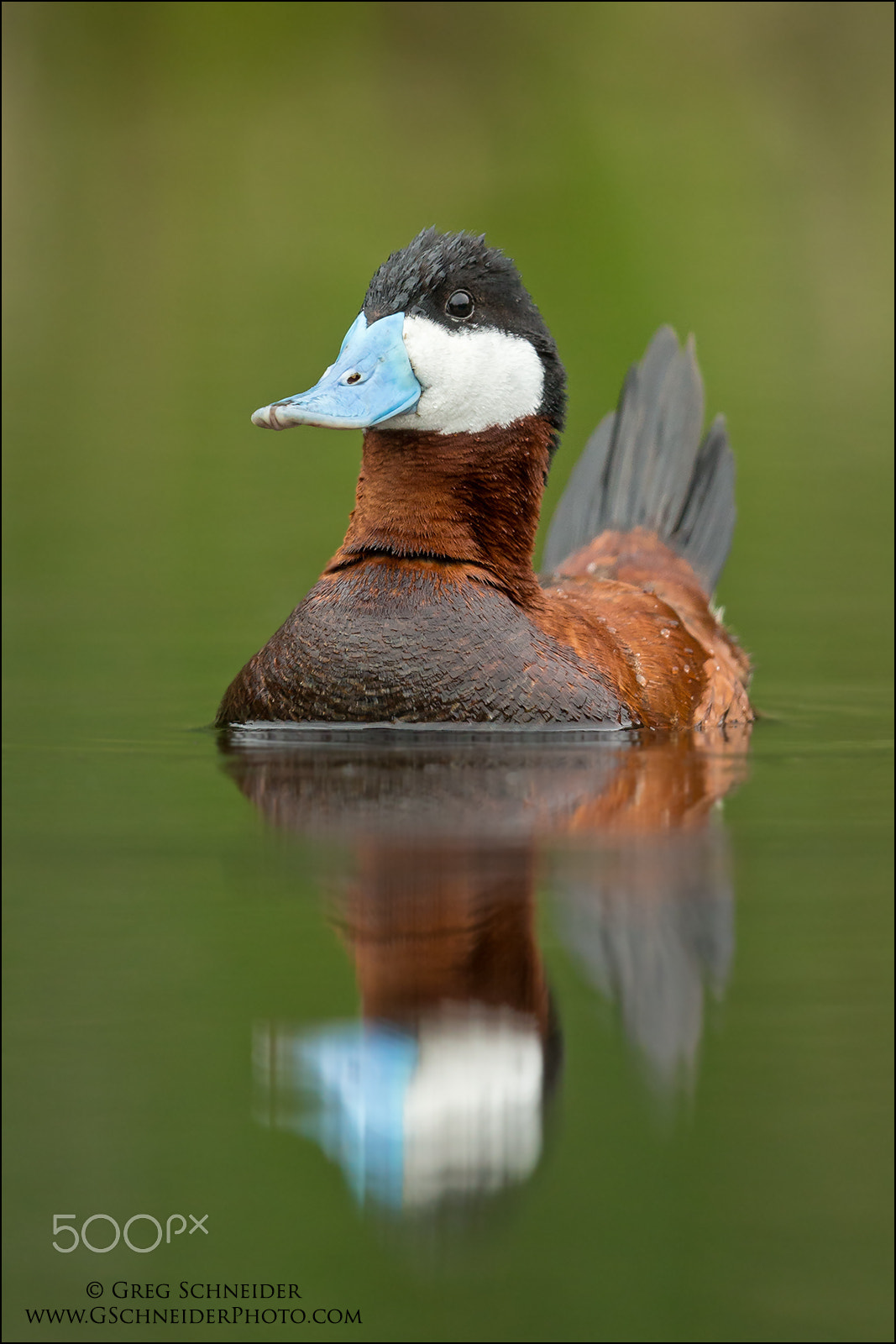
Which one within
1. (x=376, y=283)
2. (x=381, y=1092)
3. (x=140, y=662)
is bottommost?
(x=381, y=1092)

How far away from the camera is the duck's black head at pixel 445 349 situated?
15.0ft

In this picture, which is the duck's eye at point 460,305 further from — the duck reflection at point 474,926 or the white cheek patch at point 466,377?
the duck reflection at point 474,926

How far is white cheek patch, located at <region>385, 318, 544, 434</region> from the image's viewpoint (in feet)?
15.1

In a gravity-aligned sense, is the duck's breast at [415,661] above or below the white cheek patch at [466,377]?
below

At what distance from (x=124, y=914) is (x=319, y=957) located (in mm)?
443

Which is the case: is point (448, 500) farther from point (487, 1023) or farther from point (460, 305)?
point (487, 1023)

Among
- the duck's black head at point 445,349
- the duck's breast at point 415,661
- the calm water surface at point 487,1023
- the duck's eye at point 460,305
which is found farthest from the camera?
the duck's eye at point 460,305

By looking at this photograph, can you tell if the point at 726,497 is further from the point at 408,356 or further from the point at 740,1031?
the point at 740,1031

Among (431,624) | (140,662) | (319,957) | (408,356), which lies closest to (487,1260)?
(319,957)

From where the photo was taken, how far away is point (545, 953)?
2.69 meters

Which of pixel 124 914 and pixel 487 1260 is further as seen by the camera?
pixel 124 914

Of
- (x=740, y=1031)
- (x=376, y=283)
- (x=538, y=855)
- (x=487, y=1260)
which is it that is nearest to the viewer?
(x=487, y=1260)

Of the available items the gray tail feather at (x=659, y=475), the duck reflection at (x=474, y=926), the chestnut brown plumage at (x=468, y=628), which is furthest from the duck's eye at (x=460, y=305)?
the gray tail feather at (x=659, y=475)

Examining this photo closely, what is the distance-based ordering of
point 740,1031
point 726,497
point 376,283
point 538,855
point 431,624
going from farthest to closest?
point 726,497, point 376,283, point 431,624, point 538,855, point 740,1031
